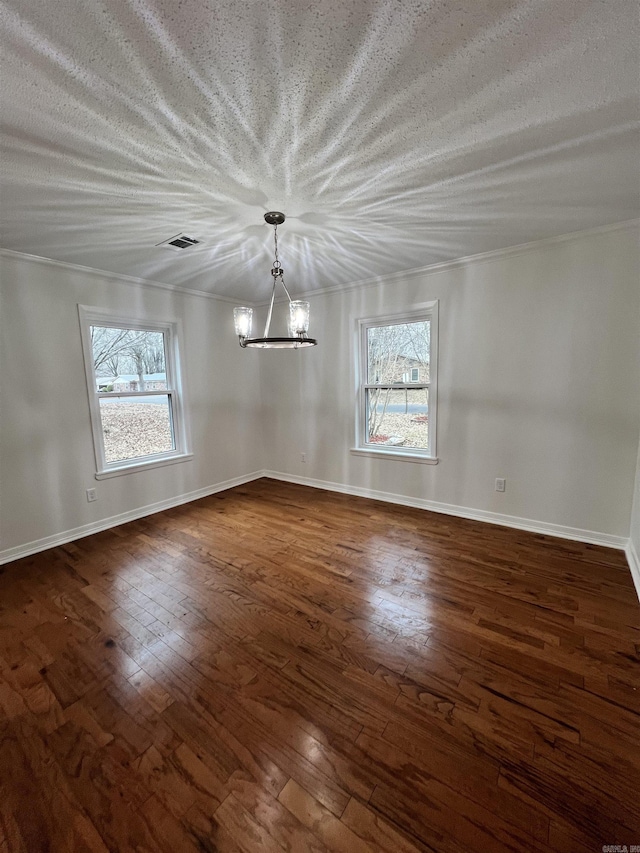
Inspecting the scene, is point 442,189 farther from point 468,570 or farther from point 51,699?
point 51,699

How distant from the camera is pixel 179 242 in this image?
2607 millimetres

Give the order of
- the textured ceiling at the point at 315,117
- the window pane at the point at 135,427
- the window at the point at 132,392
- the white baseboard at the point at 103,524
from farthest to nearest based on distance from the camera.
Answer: the window pane at the point at 135,427 < the window at the point at 132,392 < the white baseboard at the point at 103,524 < the textured ceiling at the point at 315,117

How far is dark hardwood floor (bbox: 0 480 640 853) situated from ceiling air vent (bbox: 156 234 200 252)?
2.47 m

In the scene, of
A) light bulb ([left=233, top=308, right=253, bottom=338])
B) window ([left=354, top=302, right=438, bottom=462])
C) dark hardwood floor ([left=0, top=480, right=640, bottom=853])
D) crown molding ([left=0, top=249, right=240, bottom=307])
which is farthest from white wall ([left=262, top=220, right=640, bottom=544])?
light bulb ([left=233, top=308, right=253, bottom=338])

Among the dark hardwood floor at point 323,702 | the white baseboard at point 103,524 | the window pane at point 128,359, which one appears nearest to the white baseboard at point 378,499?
the white baseboard at point 103,524

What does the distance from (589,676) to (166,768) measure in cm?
186

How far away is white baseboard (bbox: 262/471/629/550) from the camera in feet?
9.16

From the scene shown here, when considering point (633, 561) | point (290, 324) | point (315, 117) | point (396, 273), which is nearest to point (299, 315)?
point (290, 324)

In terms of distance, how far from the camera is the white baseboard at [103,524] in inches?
111

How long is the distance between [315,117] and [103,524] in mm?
3633

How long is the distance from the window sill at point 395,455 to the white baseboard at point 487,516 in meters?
0.42

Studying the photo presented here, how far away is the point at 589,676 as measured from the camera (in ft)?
5.23

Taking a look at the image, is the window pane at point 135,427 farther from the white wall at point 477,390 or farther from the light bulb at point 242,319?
the light bulb at point 242,319

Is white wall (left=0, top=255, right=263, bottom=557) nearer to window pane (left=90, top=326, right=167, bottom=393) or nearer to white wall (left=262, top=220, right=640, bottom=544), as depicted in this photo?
window pane (left=90, top=326, right=167, bottom=393)
